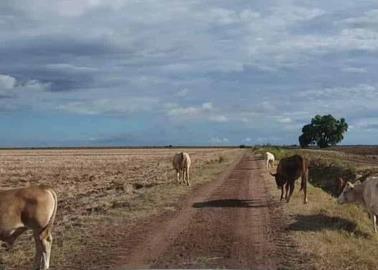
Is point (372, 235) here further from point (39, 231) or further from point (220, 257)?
point (39, 231)

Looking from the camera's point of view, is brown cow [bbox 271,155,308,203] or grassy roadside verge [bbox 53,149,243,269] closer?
grassy roadside verge [bbox 53,149,243,269]

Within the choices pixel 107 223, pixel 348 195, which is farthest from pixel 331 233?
pixel 107 223

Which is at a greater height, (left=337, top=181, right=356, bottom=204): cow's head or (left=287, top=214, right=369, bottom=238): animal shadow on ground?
(left=337, top=181, right=356, bottom=204): cow's head

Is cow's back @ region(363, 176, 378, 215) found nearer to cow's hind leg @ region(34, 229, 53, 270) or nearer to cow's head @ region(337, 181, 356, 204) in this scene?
cow's head @ region(337, 181, 356, 204)

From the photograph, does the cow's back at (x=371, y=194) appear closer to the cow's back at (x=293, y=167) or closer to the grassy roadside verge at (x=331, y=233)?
the grassy roadside verge at (x=331, y=233)

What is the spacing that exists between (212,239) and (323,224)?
12.6 ft

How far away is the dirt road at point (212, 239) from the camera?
1297cm

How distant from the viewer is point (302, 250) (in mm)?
14078

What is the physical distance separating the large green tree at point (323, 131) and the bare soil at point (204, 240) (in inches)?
5322

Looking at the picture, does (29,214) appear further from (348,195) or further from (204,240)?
(348,195)

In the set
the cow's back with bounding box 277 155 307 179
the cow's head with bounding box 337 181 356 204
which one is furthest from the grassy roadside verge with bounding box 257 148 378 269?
the cow's back with bounding box 277 155 307 179

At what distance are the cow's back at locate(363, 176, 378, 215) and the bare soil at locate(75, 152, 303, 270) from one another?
2590mm

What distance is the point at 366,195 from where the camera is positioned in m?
19.1

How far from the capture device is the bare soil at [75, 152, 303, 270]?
12922 mm
